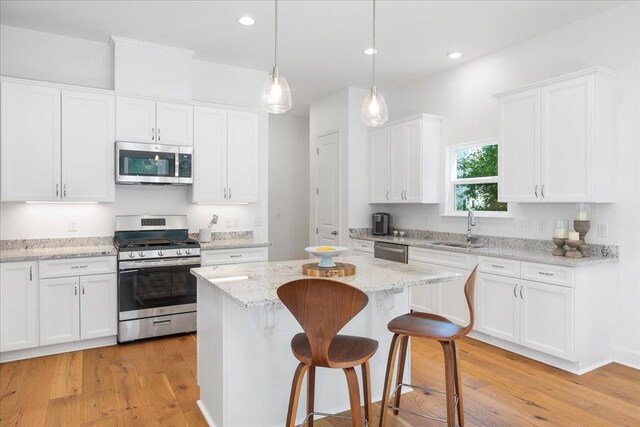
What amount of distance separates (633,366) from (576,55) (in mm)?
2691

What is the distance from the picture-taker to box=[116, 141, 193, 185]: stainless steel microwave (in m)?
3.95

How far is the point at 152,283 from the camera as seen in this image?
385cm

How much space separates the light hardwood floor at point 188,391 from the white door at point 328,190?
262 cm

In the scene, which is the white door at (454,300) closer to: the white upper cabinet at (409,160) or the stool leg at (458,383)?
the white upper cabinet at (409,160)

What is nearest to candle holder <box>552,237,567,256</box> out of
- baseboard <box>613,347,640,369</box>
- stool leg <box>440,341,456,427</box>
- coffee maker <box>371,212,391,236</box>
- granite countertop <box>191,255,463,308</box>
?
baseboard <box>613,347,640,369</box>

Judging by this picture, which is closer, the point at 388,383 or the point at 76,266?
the point at 388,383

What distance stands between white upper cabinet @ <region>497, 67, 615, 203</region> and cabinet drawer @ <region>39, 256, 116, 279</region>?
3.82 meters

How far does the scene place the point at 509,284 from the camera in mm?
3551

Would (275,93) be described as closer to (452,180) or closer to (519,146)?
(519,146)

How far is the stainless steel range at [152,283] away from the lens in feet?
12.3

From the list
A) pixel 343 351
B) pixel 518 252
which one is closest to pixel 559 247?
pixel 518 252

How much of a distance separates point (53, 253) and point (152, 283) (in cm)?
87

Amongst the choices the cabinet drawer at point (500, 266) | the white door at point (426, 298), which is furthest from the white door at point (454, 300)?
the cabinet drawer at point (500, 266)

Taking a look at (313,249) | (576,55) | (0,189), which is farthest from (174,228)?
(576,55)
